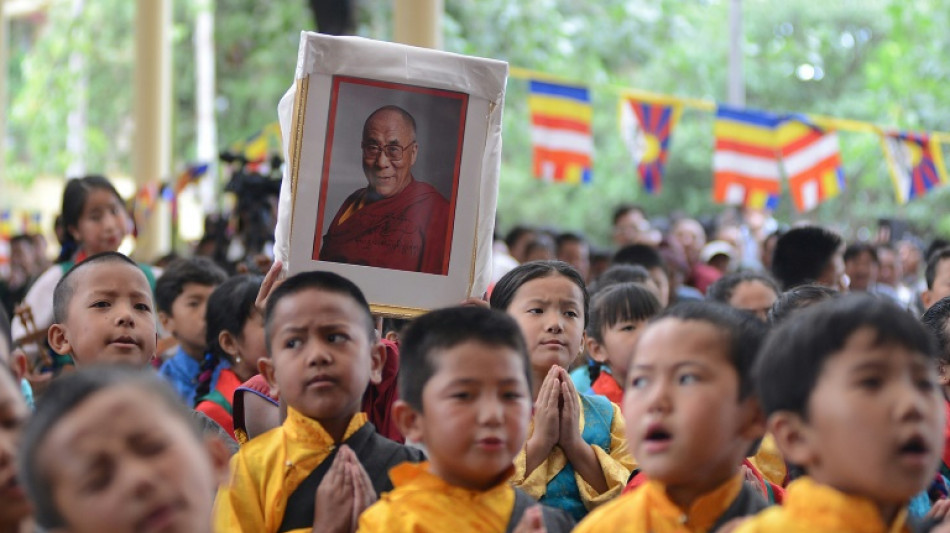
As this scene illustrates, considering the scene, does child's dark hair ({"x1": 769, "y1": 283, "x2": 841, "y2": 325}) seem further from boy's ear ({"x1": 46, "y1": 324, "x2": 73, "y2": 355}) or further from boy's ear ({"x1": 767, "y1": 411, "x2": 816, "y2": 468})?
boy's ear ({"x1": 46, "y1": 324, "x2": 73, "y2": 355})

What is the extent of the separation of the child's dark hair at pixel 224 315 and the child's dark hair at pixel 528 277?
82 cm

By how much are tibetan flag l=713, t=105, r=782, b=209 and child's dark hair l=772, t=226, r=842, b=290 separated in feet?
11.7

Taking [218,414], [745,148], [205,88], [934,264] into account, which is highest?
[205,88]

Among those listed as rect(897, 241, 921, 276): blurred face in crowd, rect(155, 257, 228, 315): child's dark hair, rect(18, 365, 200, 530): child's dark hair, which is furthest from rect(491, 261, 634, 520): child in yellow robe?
rect(897, 241, 921, 276): blurred face in crowd

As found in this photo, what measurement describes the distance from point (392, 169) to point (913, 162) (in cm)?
718

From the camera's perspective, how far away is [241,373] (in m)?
4.34

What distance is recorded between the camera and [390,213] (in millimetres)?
3428

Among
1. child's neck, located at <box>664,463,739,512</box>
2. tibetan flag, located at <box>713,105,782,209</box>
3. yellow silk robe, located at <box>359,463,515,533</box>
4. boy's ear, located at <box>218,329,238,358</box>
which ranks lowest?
yellow silk robe, located at <box>359,463,515,533</box>

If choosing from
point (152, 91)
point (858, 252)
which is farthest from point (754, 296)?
point (152, 91)

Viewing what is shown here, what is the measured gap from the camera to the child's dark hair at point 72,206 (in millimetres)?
5395

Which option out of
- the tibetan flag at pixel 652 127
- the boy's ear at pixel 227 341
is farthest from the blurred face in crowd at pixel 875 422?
the tibetan flag at pixel 652 127

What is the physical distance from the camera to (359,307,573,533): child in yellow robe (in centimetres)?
255

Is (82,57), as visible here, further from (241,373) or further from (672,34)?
(241,373)

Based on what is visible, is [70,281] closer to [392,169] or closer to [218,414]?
[218,414]
